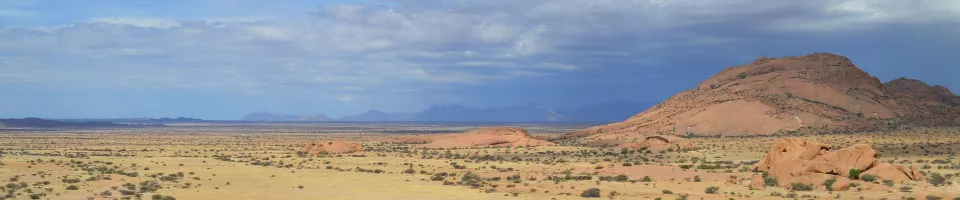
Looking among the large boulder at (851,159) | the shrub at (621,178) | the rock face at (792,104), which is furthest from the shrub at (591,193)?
the rock face at (792,104)

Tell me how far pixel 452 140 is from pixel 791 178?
56.7m

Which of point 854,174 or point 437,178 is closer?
point 854,174

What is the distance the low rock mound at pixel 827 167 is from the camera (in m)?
37.1

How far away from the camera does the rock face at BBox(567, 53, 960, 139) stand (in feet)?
305

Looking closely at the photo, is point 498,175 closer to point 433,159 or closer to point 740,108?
point 433,159

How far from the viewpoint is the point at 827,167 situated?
38.6 meters

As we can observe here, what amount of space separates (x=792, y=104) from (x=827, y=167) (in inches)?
2452

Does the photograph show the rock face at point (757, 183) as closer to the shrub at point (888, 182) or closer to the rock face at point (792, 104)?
the shrub at point (888, 182)

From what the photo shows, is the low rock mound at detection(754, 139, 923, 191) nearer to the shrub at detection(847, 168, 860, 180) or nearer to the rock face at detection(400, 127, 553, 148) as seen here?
the shrub at detection(847, 168, 860, 180)

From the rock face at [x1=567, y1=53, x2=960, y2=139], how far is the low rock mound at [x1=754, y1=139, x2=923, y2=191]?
5070cm

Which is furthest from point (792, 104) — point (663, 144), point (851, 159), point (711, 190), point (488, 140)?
point (711, 190)

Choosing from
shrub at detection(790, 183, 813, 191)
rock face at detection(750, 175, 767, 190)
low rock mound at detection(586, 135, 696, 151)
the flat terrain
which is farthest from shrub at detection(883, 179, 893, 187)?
low rock mound at detection(586, 135, 696, 151)

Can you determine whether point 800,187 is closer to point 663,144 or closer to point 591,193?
point 591,193

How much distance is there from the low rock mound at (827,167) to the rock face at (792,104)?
50.7 metres
